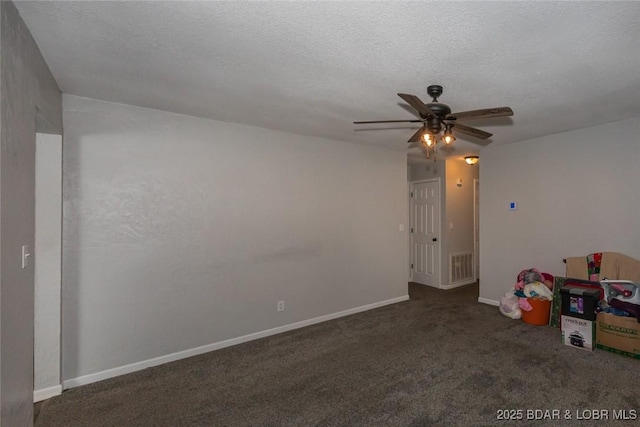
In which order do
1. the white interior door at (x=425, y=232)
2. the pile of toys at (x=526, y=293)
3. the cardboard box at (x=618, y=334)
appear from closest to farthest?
the cardboard box at (x=618, y=334) → the pile of toys at (x=526, y=293) → the white interior door at (x=425, y=232)

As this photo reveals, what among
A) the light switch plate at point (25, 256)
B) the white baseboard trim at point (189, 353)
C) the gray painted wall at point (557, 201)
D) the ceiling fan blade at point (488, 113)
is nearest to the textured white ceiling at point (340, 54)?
the ceiling fan blade at point (488, 113)

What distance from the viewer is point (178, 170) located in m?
3.13

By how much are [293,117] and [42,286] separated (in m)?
2.69

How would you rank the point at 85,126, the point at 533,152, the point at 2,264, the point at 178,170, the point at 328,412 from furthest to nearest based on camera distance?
1. the point at 533,152
2. the point at 178,170
3. the point at 85,126
4. the point at 328,412
5. the point at 2,264

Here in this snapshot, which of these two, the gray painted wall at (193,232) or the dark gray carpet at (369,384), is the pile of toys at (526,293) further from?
the gray painted wall at (193,232)

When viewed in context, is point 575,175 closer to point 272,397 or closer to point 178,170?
point 272,397

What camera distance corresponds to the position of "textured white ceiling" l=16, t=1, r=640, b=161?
1.61 m

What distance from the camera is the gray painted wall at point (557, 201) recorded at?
3.52 metres

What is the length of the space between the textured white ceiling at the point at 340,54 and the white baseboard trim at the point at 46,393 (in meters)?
2.46

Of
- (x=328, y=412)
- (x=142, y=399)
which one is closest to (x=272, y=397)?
(x=328, y=412)

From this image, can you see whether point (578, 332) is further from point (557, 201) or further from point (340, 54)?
point (340, 54)

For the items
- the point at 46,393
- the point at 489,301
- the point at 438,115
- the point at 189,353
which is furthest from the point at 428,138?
the point at 46,393

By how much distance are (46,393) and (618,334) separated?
207 inches

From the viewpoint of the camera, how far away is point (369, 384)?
2598mm
